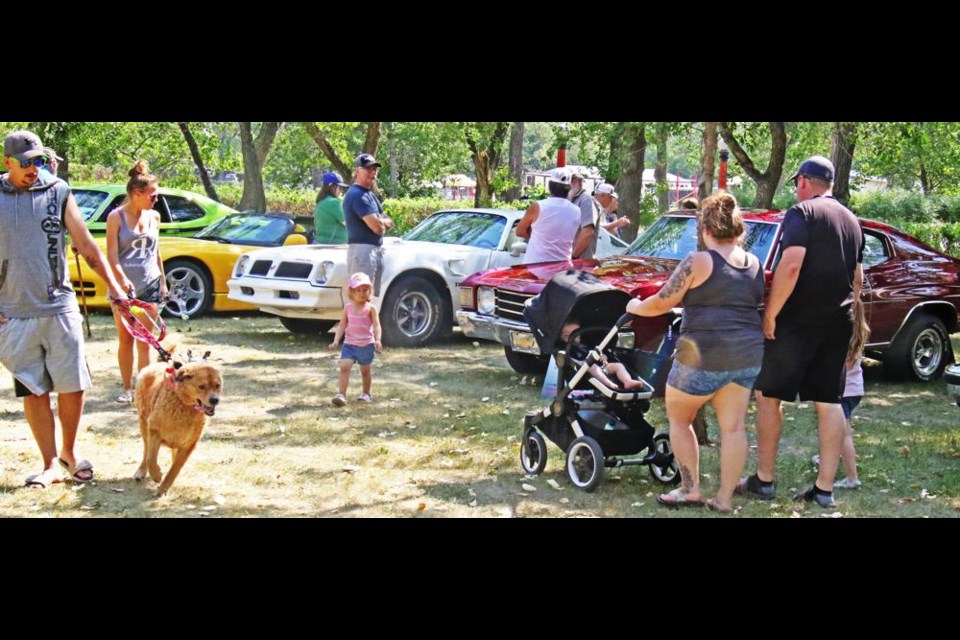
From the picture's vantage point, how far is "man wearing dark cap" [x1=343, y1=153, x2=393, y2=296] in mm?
10250

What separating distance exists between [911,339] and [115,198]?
10758mm

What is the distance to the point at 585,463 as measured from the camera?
22.2 ft

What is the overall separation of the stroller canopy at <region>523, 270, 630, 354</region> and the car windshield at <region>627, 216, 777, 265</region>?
2.98 m

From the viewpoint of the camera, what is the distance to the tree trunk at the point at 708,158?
28.2 ft

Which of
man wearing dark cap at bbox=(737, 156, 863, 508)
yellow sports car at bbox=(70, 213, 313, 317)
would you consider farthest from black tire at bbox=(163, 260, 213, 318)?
man wearing dark cap at bbox=(737, 156, 863, 508)

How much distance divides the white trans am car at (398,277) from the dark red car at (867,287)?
156 centimetres

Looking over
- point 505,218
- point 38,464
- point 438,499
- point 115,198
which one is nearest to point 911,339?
point 505,218

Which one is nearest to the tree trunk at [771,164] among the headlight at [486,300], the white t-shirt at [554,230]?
the white t-shirt at [554,230]

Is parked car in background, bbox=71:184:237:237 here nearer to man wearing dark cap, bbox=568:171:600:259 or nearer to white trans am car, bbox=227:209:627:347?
white trans am car, bbox=227:209:627:347

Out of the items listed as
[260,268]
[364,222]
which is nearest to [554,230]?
[364,222]

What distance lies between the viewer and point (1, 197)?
6059mm

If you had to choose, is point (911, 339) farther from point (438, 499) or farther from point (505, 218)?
point (438, 499)

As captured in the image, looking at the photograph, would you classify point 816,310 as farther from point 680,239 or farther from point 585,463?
point 680,239

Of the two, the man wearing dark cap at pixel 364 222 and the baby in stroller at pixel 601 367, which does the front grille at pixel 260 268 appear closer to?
the man wearing dark cap at pixel 364 222
